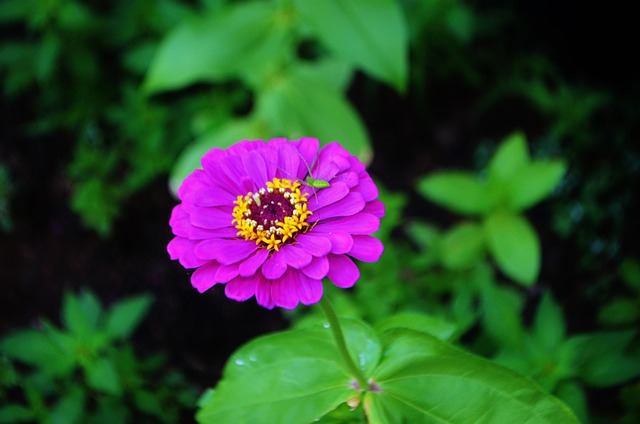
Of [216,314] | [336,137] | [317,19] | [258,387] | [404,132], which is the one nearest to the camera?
[258,387]

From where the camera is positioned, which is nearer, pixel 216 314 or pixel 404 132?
pixel 216 314

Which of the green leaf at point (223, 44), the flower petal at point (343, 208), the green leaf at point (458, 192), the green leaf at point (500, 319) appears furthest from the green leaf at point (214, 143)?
the flower petal at point (343, 208)

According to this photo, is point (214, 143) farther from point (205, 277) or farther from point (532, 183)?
point (205, 277)

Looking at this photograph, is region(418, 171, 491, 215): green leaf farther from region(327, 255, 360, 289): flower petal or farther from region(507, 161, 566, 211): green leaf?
region(327, 255, 360, 289): flower petal

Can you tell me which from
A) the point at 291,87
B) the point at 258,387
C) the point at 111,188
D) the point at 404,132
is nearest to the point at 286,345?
the point at 258,387

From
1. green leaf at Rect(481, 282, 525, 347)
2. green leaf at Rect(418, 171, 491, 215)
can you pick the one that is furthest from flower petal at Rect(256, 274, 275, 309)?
green leaf at Rect(418, 171, 491, 215)

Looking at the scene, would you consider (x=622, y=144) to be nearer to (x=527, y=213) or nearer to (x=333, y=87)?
(x=527, y=213)

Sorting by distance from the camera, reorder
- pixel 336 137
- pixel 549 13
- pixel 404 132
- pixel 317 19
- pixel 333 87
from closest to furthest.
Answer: pixel 317 19
pixel 336 137
pixel 333 87
pixel 549 13
pixel 404 132
